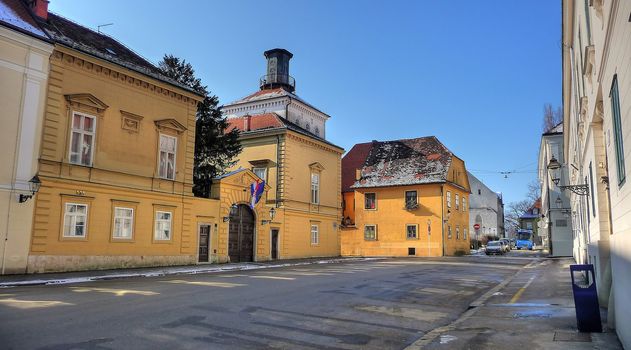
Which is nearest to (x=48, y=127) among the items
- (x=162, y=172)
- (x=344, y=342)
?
(x=162, y=172)

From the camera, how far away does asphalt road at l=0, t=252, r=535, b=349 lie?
7.26m

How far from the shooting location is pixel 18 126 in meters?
18.6

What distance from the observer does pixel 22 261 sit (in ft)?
60.1

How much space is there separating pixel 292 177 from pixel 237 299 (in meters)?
24.3

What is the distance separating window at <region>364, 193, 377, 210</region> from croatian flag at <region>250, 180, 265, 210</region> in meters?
20.2

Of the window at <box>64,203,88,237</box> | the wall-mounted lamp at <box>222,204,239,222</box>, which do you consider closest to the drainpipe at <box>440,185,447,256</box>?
the wall-mounted lamp at <box>222,204,239,222</box>

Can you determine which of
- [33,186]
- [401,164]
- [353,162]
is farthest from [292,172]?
[353,162]

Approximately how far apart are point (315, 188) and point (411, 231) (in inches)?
488

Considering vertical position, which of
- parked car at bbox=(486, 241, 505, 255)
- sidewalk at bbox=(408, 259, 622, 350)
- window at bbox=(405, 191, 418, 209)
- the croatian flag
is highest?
window at bbox=(405, 191, 418, 209)

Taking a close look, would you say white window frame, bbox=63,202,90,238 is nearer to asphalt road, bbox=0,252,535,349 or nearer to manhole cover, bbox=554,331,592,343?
asphalt road, bbox=0,252,535,349

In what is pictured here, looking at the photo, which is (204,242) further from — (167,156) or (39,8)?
(39,8)

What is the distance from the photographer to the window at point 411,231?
4555 cm

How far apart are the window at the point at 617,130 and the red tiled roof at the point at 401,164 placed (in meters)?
38.6

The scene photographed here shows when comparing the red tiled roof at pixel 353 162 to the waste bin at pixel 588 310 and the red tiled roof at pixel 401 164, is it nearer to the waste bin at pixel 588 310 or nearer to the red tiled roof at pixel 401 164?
the red tiled roof at pixel 401 164
